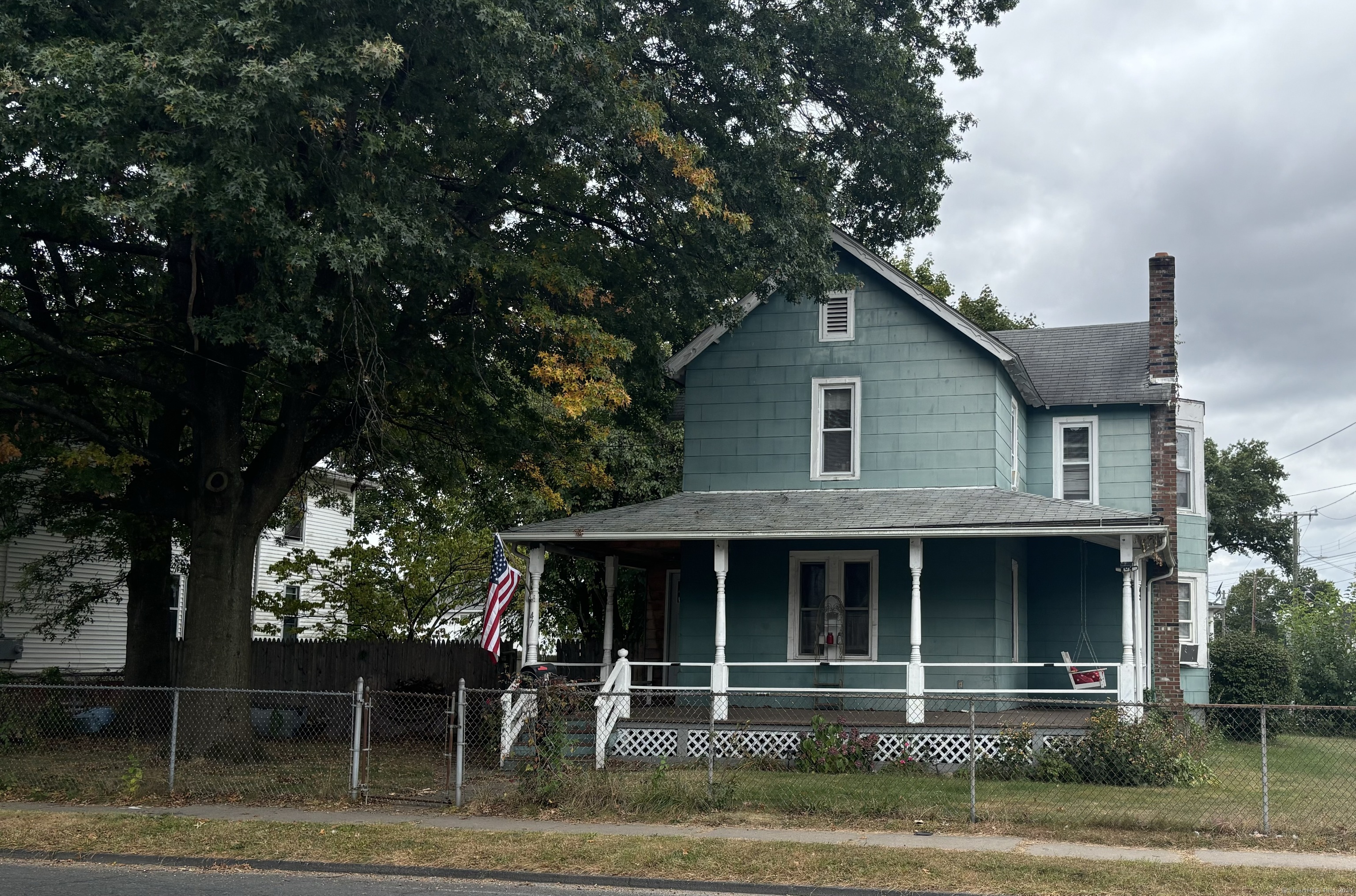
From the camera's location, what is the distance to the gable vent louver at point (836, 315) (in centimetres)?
2161

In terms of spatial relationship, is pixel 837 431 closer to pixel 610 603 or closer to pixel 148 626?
pixel 610 603

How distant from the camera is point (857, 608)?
2038 cm

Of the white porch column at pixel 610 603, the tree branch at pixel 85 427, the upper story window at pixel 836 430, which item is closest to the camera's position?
the tree branch at pixel 85 427

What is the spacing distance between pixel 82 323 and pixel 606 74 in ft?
29.8

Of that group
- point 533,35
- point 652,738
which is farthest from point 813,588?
point 533,35

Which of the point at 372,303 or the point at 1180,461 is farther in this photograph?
the point at 1180,461

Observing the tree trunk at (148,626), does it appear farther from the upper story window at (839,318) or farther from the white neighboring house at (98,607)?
the upper story window at (839,318)

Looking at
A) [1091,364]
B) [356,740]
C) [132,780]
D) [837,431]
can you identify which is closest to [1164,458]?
[1091,364]

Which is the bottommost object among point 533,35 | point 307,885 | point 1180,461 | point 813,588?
point 307,885

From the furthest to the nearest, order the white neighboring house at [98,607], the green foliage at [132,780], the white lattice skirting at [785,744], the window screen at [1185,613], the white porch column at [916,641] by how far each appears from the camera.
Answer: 1. the white neighboring house at [98,607]
2. the window screen at [1185,613]
3. the white porch column at [916,641]
4. the white lattice skirting at [785,744]
5. the green foliage at [132,780]

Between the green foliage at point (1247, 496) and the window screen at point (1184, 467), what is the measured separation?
25.0 m

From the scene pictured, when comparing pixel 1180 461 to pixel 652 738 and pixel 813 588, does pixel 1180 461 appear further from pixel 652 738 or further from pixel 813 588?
pixel 652 738

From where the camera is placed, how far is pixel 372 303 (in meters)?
17.4

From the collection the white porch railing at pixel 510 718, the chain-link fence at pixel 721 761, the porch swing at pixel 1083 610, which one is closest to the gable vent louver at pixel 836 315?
the porch swing at pixel 1083 610
